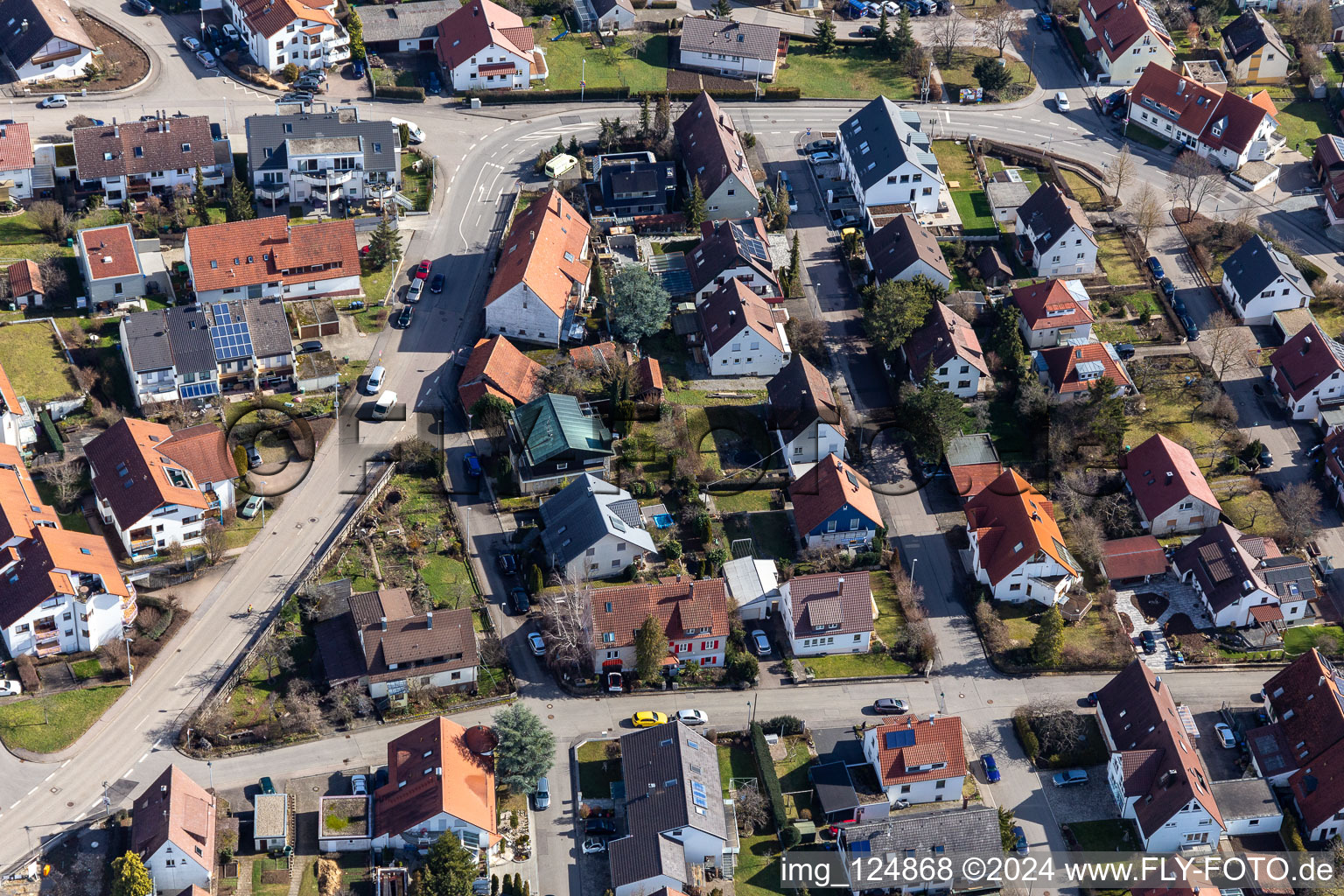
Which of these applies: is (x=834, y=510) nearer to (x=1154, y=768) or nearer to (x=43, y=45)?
(x=1154, y=768)

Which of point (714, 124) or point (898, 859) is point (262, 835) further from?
point (714, 124)

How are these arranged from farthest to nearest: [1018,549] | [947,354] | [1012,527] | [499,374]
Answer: [947,354]
[499,374]
[1012,527]
[1018,549]

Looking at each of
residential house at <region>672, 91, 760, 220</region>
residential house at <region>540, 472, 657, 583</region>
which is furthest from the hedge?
residential house at <region>672, 91, 760, 220</region>

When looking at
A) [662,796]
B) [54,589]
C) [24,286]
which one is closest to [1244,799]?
[662,796]

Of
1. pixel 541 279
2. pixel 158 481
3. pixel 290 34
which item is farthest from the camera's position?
pixel 290 34

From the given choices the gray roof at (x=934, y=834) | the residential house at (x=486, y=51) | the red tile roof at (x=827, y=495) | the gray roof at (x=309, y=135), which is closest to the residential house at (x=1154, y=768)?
the gray roof at (x=934, y=834)

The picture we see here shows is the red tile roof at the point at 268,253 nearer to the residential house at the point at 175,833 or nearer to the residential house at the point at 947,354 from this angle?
the residential house at the point at 947,354

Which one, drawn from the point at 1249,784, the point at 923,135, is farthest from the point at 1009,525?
the point at 923,135

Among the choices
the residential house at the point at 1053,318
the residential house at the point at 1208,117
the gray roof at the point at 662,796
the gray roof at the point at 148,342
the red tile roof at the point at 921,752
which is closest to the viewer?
the gray roof at the point at 662,796
